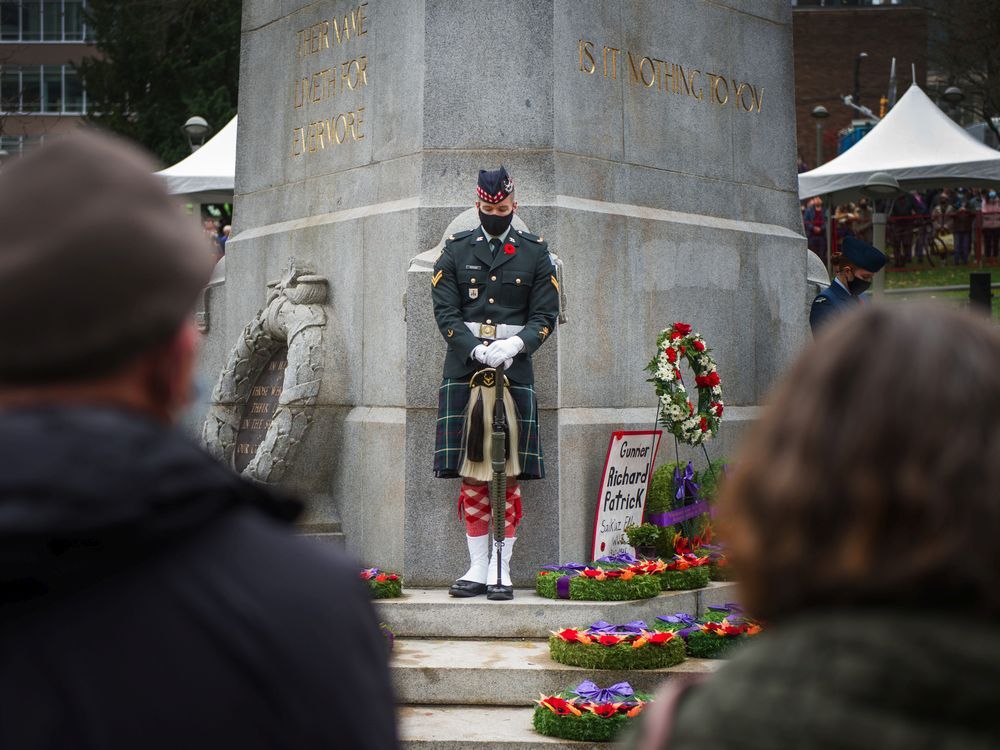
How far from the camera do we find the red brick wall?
183 ft

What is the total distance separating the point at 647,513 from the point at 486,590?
1398mm

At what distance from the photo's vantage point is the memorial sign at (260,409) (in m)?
10.4

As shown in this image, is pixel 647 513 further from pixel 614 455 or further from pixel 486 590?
pixel 486 590

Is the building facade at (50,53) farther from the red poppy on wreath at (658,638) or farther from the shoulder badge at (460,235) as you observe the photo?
the red poppy on wreath at (658,638)

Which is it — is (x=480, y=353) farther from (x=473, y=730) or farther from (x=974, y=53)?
(x=974, y=53)

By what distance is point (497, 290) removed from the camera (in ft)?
26.9

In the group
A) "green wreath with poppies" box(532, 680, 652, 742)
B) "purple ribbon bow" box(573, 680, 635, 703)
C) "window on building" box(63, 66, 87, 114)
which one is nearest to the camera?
"green wreath with poppies" box(532, 680, 652, 742)

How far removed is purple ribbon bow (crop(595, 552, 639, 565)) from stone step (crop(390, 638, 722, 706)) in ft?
3.89

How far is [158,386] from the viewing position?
1.74 m

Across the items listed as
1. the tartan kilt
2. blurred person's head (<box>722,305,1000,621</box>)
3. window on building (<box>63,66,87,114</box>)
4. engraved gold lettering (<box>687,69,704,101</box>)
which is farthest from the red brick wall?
blurred person's head (<box>722,305,1000,621</box>)

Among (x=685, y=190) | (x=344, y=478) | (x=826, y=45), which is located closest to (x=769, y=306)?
(x=685, y=190)

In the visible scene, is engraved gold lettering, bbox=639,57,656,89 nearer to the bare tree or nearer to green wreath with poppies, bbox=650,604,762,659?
green wreath with poppies, bbox=650,604,762,659

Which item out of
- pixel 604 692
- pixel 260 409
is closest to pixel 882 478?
pixel 604 692

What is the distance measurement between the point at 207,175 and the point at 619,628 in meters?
13.3
